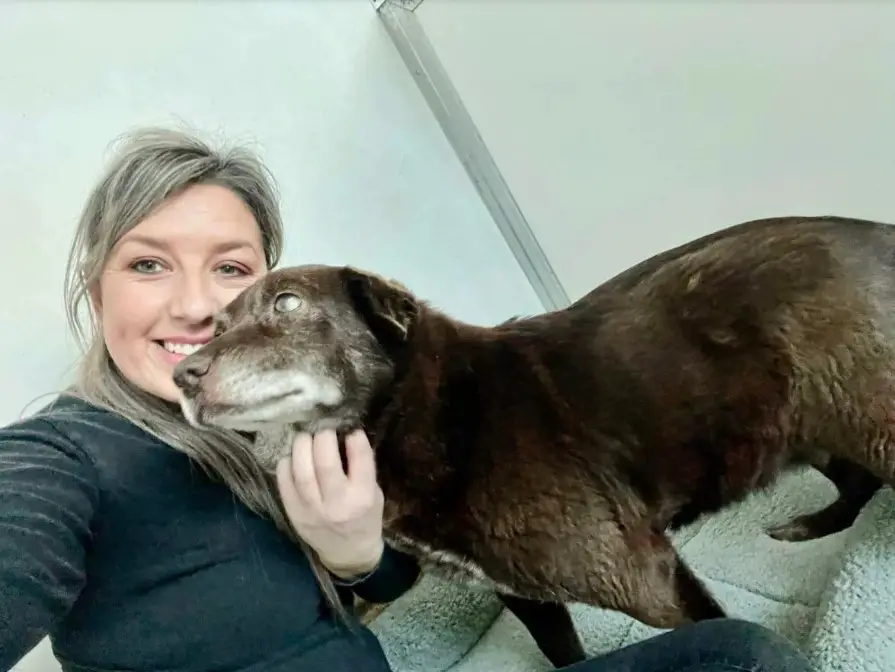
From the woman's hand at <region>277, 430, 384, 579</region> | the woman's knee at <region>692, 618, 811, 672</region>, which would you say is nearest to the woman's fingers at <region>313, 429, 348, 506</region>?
the woman's hand at <region>277, 430, 384, 579</region>

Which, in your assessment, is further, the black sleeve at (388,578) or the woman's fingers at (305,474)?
the black sleeve at (388,578)

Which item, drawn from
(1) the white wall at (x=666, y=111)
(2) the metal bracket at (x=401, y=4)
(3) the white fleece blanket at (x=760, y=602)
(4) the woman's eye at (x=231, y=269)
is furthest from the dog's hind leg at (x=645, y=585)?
(2) the metal bracket at (x=401, y=4)

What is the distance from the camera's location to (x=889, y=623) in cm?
95

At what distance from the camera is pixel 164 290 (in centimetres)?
101

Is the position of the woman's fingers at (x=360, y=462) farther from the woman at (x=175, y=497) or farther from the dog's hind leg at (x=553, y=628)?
the dog's hind leg at (x=553, y=628)

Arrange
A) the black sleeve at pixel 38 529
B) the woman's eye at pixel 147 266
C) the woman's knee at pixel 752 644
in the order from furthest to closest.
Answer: the woman's eye at pixel 147 266 < the woman's knee at pixel 752 644 < the black sleeve at pixel 38 529

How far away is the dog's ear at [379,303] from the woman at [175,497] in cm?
14

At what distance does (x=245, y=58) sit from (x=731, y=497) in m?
1.27

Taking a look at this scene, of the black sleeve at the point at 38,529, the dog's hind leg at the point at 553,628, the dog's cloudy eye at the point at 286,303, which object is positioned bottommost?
the dog's hind leg at the point at 553,628

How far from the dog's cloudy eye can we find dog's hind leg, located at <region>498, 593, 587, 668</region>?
1.67 feet

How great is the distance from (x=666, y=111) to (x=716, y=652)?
1185 mm

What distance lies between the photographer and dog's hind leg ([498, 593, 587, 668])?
1.13 metres

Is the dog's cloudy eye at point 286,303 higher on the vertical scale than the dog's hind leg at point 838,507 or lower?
higher

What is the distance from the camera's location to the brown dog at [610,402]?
938mm
